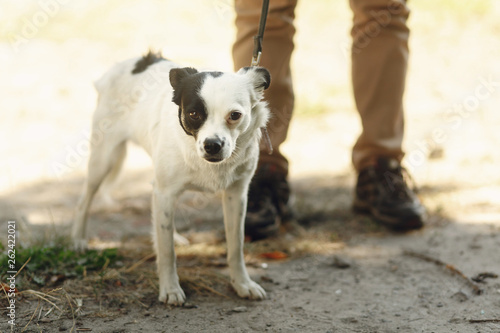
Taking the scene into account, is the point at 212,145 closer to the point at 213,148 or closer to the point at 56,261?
the point at 213,148

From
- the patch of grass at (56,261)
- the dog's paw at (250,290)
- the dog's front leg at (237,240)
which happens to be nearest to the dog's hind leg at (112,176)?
the patch of grass at (56,261)

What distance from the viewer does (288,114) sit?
316 cm

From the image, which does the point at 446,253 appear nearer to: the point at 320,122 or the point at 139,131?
the point at 139,131

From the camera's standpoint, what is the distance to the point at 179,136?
2.23m

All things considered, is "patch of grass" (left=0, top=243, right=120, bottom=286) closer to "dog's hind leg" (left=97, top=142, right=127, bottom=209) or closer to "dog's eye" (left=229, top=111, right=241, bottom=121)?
"dog's hind leg" (left=97, top=142, right=127, bottom=209)

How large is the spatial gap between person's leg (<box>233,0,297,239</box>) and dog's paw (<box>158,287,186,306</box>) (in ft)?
2.88

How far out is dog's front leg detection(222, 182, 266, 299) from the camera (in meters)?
2.39

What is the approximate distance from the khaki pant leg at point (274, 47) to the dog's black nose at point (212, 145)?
107 centimetres

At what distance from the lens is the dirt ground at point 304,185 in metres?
2.21

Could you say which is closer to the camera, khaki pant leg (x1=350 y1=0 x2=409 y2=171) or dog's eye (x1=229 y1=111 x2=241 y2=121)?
dog's eye (x1=229 y1=111 x2=241 y2=121)

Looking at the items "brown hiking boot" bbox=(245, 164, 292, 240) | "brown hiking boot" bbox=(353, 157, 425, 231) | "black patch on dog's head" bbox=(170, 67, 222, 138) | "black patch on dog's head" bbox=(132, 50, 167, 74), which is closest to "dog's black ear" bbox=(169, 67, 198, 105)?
"black patch on dog's head" bbox=(170, 67, 222, 138)

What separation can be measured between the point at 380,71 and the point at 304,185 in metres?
1.41

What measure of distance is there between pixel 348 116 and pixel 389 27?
251 centimetres

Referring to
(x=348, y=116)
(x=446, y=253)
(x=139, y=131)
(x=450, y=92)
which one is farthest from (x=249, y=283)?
(x=450, y=92)
